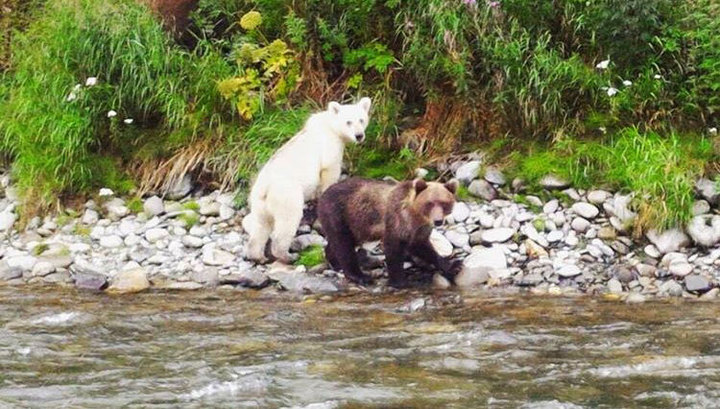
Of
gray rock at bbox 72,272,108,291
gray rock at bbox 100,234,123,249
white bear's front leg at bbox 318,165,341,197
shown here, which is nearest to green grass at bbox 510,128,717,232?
white bear's front leg at bbox 318,165,341,197

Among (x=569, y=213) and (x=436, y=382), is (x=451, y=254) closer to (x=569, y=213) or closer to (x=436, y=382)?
(x=569, y=213)

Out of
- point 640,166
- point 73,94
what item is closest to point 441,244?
point 640,166

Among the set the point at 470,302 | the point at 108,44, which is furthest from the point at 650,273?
the point at 108,44

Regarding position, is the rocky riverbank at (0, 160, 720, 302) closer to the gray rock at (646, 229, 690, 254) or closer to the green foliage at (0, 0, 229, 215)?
the gray rock at (646, 229, 690, 254)

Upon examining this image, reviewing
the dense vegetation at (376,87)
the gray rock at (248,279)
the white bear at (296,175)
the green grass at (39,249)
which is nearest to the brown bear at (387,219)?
the white bear at (296,175)

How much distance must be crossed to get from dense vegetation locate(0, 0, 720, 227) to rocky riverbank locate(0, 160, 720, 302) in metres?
0.26

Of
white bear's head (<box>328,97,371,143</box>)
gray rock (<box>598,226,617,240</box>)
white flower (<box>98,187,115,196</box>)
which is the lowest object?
gray rock (<box>598,226,617,240</box>)

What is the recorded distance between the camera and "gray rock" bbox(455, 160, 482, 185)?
Result: 9617mm

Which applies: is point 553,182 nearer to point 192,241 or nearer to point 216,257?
point 216,257

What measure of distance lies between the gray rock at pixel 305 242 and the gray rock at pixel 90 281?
150 cm

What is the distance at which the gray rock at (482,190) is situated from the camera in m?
9.41

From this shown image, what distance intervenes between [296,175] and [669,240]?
113 inches

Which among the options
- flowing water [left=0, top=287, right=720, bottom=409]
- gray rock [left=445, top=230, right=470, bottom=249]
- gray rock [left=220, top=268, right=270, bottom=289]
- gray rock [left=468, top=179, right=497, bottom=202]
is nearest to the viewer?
flowing water [left=0, top=287, right=720, bottom=409]

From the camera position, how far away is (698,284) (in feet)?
26.3
